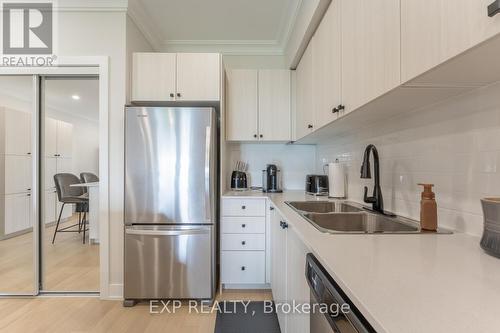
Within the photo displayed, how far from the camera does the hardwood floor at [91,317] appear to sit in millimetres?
1767

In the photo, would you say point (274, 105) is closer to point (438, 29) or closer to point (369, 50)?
point (369, 50)

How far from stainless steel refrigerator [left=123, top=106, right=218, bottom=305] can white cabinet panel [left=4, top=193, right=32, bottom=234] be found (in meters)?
1.02

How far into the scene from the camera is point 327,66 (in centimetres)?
158

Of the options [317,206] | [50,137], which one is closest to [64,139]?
[50,137]

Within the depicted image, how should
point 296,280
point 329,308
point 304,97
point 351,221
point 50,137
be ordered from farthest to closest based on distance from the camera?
point 50,137
point 304,97
point 351,221
point 296,280
point 329,308

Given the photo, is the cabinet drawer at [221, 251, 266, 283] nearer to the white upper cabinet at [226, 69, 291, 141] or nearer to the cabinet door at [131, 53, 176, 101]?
the white upper cabinet at [226, 69, 291, 141]

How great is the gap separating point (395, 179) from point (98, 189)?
7.55ft

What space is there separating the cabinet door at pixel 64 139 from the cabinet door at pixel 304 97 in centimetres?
212

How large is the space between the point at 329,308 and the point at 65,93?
8.92 ft

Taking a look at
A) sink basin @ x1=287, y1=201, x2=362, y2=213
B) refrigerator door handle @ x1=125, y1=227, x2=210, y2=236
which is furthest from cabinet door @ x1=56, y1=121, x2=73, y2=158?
sink basin @ x1=287, y1=201, x2=362, y2=213

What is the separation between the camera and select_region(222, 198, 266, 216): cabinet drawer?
7.26 feet

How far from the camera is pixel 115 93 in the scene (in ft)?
6.99

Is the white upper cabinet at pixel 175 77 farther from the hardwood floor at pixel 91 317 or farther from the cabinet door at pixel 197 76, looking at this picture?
the hardwood floor at pixel 91 317

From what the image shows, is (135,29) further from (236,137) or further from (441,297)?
(441,297)
